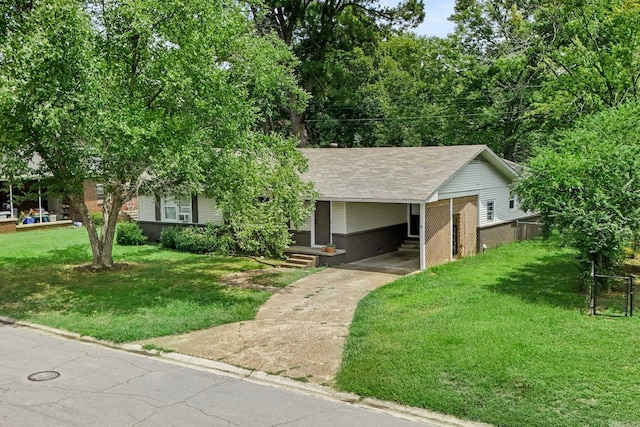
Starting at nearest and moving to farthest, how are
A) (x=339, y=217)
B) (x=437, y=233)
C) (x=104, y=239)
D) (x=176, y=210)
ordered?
(x=104, y=239)
(x=437, y=233)
(x=339, y=217)
(x=176, y=210)

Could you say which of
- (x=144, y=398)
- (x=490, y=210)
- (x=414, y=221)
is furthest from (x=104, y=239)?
(x=490, y=210)

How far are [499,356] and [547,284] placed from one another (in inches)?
271

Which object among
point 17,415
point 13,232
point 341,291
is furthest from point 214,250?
point 17,415

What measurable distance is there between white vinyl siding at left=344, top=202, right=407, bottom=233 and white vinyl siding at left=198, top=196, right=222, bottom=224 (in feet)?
18.9

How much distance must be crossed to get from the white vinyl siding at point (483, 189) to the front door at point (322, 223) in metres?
3.88

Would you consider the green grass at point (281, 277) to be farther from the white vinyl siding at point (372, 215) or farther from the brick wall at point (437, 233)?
the brick wall at point (437, 233)

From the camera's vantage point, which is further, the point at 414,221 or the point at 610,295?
the point at 414,221

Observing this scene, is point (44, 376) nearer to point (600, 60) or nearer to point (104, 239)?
point (104, 239)

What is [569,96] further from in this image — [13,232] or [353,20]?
[13,232]

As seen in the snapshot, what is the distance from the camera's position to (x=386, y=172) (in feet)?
66.4

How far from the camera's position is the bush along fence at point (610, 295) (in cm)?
1167

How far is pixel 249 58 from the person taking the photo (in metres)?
15.5

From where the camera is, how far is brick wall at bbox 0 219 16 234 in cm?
2873

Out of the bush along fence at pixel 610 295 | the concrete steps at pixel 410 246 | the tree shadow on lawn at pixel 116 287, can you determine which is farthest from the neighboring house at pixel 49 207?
the bush along fence at pixel 610 295
